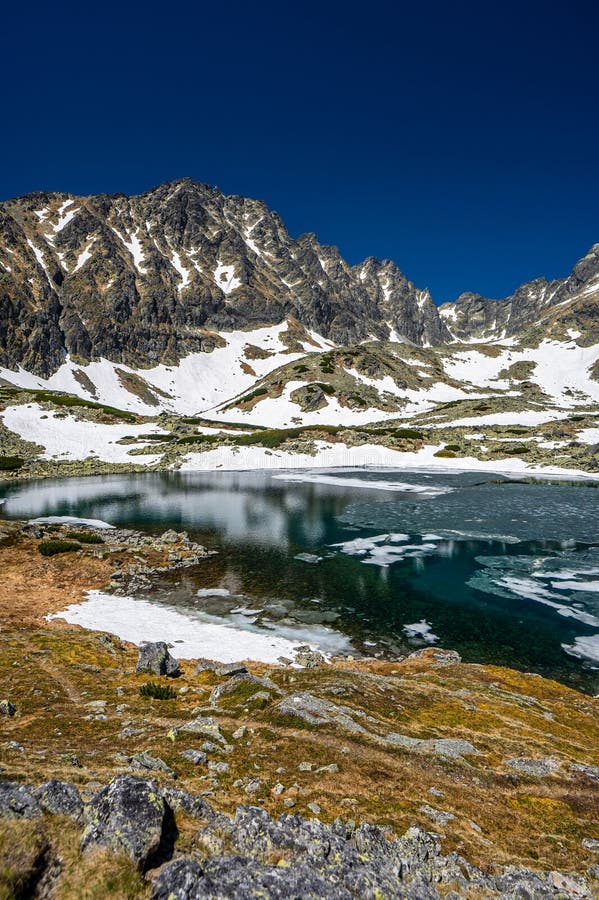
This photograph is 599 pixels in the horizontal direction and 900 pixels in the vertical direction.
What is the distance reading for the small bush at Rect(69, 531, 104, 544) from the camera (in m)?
35.6

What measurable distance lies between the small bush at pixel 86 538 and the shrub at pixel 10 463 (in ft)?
193

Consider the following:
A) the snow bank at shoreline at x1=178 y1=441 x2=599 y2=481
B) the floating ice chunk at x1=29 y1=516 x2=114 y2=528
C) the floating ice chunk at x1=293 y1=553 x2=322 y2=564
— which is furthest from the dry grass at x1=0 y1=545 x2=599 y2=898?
the snow bank at shoreline at x1=178 y1=441 x2=599 y2=481

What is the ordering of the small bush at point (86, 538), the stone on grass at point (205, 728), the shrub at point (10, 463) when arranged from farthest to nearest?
the shrub at point (10, 463) → the small bush at point (86, 538) → the stone on grass at point (205, 728)

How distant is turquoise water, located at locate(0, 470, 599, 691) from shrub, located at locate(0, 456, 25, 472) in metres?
20.4

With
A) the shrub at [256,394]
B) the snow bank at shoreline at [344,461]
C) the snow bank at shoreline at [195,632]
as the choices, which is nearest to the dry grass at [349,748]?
the snow bank at shoreline at [195,632]

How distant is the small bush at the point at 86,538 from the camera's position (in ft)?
117

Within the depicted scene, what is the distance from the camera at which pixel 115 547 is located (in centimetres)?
3412

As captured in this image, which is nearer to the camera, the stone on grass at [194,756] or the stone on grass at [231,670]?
the stone on grass at [194,756]

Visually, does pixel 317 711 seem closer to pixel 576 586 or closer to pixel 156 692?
pixel 156 692

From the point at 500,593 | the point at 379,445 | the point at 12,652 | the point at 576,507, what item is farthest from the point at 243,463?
the point at 12,652

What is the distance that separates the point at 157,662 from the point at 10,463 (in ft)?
287

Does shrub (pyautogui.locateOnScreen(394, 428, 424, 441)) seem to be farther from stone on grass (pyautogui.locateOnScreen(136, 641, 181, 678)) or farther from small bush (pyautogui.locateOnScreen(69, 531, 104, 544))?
stone on grass (pyautogui.locateOnScreen(136, 641, 181, 678))

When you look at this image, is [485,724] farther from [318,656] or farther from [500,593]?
[500,593]

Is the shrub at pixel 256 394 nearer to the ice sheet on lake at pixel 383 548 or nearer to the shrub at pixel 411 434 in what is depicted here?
the shrub at pixel 411 434
